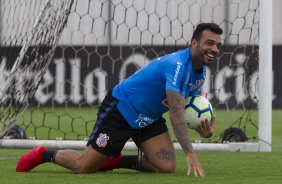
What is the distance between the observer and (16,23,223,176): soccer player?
7.22 m

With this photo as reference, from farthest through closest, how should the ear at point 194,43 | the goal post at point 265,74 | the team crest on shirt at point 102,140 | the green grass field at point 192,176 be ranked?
the goal post at point 265,74
the team crest on shirt at point 102,140
the ear at point 194,43
the green grass field at point 192,176

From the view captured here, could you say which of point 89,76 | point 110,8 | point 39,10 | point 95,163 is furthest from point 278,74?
point 95,163

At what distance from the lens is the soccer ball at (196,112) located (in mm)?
7439

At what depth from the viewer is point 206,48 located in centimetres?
727

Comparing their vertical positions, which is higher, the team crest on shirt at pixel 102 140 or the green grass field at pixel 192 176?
the team crest on shirt at pixel 102 140

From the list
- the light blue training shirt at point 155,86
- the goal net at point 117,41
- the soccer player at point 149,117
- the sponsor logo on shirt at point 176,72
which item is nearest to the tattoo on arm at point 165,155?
the soccer player at point 149,117

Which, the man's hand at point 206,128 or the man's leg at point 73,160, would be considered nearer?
the man's hand at point 206,128

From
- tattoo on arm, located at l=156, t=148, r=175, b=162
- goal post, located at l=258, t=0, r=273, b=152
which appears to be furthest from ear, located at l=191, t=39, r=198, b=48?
goal post, located at l=258, t=0, r=273, b=152

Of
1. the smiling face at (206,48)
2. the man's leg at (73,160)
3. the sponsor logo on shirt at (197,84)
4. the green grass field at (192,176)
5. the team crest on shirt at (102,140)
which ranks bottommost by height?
the green grass field at (192,176)

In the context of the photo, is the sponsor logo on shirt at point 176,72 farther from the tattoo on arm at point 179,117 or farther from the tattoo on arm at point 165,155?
the tattoo on arm at point 165,155

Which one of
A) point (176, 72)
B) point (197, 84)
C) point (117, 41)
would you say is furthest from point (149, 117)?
point (117, 41)

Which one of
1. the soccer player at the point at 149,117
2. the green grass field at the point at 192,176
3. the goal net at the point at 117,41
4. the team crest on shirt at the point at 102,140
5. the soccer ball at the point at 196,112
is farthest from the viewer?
the goal net at the point at 117,41

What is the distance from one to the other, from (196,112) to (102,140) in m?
0.76

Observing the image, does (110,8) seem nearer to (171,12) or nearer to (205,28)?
(171,12)
